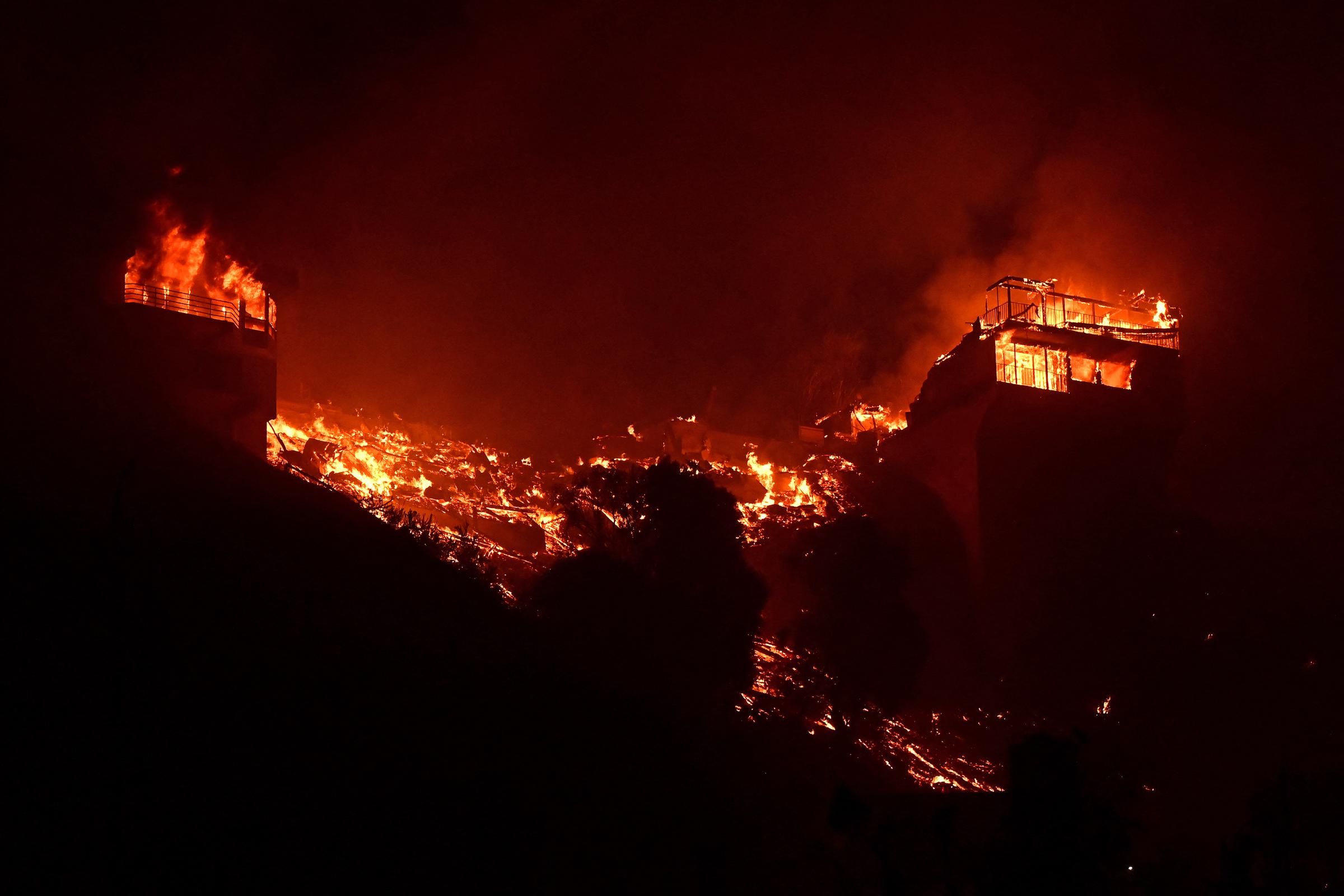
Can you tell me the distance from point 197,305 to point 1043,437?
34.9m

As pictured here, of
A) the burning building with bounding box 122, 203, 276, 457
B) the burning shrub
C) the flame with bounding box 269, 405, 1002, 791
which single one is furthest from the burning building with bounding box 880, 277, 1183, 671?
the burning building with bounding box 122, 203, 276, 457

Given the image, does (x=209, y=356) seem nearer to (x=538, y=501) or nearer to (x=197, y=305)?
(x=197, y=305)

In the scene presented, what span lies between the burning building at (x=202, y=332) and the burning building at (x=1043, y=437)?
29.1 metres

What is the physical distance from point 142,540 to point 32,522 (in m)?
2.07

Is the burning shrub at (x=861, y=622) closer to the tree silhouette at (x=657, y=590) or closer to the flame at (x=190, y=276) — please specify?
the tree silhouette at (x=657, y=590)

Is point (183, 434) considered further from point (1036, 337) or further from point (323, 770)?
point (1036, 337)

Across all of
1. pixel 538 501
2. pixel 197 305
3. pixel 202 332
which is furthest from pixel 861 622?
pixel 197 305

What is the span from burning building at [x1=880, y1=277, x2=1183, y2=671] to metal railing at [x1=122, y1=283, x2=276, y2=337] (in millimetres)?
29609

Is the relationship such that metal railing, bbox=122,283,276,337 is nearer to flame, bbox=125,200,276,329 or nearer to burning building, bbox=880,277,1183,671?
flame, bbox=125,200,276,329

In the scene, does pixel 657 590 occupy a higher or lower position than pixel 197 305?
lower

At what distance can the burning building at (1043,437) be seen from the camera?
43219 millimetres

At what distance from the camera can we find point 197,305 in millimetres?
35156

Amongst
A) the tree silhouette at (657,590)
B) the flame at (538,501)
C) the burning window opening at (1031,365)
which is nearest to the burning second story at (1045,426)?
the burning window opening at (1031,365)

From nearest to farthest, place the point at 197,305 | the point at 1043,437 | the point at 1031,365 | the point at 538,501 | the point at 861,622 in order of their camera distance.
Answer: the point at 861,622, the point at 197,305, the point at 1043,437, the point at 1031,365, the point at 538,501
